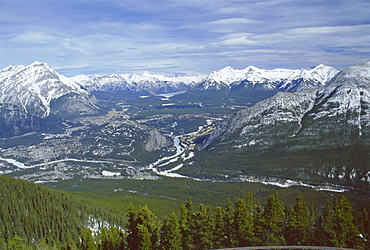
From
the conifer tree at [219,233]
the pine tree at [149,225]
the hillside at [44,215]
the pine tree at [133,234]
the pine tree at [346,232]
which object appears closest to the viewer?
the pine tree at [346,232]

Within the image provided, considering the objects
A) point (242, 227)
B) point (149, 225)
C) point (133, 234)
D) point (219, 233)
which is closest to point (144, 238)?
point (149, 225)

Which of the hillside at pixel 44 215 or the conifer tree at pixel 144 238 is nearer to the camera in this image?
the conifer tree at pixel 144 238

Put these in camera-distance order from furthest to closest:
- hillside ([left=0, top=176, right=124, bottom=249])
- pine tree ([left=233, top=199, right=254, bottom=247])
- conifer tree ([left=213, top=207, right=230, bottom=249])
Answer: hillside ([left=0, top=176, right=124, bottom=249]) → conifer tree ([left=213, top=207, right=230, bottom=249]) → pine tree ([left=233, top=199, right=254, bottom=247])

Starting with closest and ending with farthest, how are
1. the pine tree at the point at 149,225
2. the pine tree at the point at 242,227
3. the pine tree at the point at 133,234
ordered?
the pine tree at the point at 149,225 → the pine tree at the point at 242,227 → the pine tree at the point at 133,234

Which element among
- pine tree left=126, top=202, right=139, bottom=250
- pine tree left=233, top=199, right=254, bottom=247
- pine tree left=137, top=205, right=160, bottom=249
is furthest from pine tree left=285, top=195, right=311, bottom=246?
pine tree left=126, top=202, right=139, bottom=250

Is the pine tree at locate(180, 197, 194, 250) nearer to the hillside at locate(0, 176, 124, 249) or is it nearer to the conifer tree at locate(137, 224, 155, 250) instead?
the conifer tree at locate(137, 224, 155, 250)

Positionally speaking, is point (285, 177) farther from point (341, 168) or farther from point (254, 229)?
point (254, 229)

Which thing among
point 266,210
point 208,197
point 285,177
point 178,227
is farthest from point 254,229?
point 285,177

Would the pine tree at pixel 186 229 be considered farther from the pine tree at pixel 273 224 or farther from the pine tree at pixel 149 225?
the pine tree at pixel 273 224

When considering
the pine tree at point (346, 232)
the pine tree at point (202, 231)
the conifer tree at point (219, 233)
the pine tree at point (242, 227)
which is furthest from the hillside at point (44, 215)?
the pine tree at point (346, 232)

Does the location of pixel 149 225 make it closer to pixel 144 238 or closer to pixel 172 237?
pixel 144 238

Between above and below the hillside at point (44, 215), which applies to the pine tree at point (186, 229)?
above

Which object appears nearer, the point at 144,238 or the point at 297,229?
the point at 144,238
